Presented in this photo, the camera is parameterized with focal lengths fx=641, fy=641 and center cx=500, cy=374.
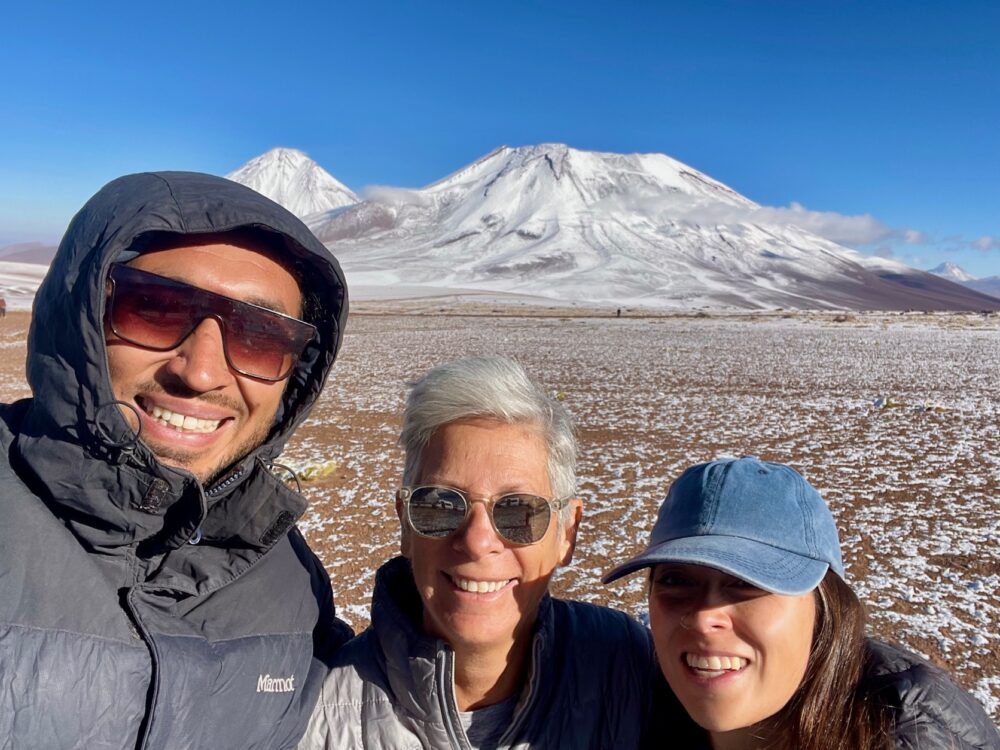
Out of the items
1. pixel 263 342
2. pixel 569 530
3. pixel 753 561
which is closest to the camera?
pixel 753 561

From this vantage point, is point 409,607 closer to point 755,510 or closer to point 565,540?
point 565,540

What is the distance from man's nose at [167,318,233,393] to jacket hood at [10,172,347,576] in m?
0.24

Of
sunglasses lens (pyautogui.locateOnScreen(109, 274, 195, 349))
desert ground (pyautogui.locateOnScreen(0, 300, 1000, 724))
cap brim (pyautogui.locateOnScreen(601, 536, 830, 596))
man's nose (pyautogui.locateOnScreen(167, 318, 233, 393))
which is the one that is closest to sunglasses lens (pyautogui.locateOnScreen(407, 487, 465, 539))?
cap brim (pyautogui.locateOnScreen(601, 536, 830, 596))

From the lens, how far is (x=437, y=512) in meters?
1.92

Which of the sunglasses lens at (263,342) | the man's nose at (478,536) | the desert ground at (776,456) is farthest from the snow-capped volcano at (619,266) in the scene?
the man's nose at (478,536)

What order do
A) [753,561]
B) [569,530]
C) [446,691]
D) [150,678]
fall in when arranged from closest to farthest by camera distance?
[150,678], [753,561], [446,691], [569,530]

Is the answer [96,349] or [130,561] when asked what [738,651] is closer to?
[130,561]

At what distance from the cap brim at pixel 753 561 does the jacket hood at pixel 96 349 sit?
51.7 inches

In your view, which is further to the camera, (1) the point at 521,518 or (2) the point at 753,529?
(1) the point at 521,518

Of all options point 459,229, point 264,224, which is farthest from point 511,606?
point 459,229

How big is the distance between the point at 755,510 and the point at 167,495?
60.6 inches

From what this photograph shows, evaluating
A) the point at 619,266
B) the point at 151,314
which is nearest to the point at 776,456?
the point at 151,314

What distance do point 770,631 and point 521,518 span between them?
2.39 ft

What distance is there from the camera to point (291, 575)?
6.51 feet
